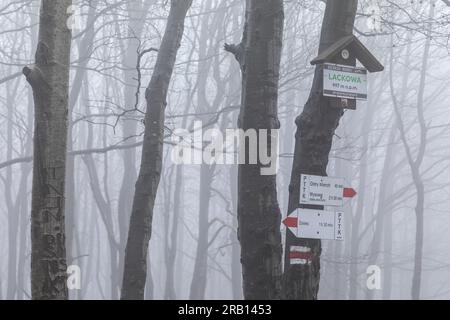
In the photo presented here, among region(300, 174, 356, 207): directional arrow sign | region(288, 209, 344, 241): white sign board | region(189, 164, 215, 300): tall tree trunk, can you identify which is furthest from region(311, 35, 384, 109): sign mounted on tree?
region(189, 164, 215, 300): tall tree trunk

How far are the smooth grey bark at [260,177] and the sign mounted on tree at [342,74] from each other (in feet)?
1.76

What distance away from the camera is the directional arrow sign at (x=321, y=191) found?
23.1ft

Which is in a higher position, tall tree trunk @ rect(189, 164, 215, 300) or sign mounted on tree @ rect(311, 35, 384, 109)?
sign mounted on tree @ rect(311, 35, 384, 109)

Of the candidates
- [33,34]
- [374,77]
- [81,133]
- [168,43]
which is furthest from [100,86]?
[168,43]

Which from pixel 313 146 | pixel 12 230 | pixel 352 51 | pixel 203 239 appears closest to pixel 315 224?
pixel 313 146

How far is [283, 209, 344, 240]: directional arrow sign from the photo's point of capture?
6.98 metres

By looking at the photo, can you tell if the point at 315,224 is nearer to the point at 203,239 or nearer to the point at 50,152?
the point at 50,152

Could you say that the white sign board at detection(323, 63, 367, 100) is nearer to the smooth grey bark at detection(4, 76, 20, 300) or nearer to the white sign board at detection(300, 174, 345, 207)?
the white sign board at detection(300, 174, 345, 207)

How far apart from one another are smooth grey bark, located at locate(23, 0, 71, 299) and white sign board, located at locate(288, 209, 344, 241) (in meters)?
2.04

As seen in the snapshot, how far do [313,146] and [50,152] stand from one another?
7.70 ft

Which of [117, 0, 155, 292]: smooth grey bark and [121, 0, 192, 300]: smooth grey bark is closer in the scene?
[121, 0, 192, 300]: smooth grey bark

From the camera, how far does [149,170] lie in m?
10.6

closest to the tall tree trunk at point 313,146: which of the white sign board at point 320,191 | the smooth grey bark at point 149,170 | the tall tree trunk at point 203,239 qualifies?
the white sign board at point 320,191
